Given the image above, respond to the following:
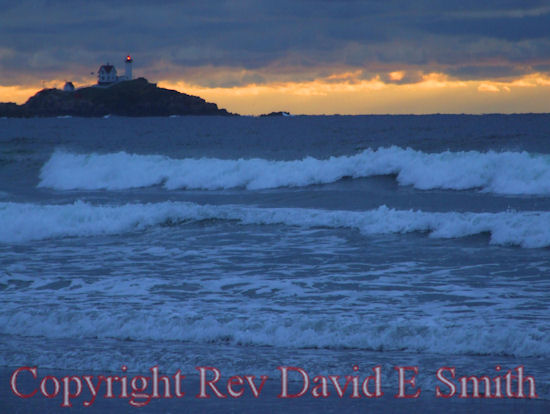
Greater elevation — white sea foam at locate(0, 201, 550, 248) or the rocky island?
the rocky island

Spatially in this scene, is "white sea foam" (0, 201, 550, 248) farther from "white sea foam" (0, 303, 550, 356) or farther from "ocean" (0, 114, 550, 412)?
"white sea foam" (0, 303, 550, 356)

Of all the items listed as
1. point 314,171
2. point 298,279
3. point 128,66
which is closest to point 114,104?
point 128,66

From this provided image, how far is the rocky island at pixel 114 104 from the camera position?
472 feet

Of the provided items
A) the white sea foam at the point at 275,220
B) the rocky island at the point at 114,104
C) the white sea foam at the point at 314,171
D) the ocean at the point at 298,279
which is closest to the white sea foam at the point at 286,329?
the ocean at the point at 298,279

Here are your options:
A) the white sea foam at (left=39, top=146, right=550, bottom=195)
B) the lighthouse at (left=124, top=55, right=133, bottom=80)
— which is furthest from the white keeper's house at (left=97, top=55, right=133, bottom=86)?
the white sea foam at (left=39, top=146, right=550, bottom=195)

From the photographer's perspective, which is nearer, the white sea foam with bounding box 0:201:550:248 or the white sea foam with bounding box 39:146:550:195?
the white sea foam with bounding box 0:201:550:248

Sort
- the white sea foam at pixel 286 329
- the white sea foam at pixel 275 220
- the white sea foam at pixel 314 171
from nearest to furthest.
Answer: the white sea foam at pixel 286 329
the white sea foam at pixel 275 220
the white sea foam at pixel 314 171

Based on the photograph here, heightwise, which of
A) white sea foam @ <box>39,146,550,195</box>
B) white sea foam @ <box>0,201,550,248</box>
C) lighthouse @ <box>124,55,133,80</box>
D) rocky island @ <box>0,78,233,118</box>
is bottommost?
white sea foam @ <box>0,201,550,248</box>

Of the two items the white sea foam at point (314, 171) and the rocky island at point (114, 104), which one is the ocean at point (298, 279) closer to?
the white sea foam at point (314, 171)

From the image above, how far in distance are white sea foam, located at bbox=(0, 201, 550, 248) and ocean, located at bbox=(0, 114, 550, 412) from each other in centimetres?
5

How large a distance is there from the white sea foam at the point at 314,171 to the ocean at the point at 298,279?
106mm

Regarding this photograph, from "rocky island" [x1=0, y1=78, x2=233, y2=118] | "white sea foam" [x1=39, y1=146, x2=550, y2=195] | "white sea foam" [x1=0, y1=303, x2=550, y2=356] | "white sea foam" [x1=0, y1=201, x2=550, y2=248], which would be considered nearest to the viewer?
"white sea foam" [x1=0, y1=303, x2=550, y2=356]

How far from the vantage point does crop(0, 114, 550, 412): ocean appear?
718 cm

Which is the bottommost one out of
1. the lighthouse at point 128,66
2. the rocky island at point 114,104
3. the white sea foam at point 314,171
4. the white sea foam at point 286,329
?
the white sea foam at point 286,329
